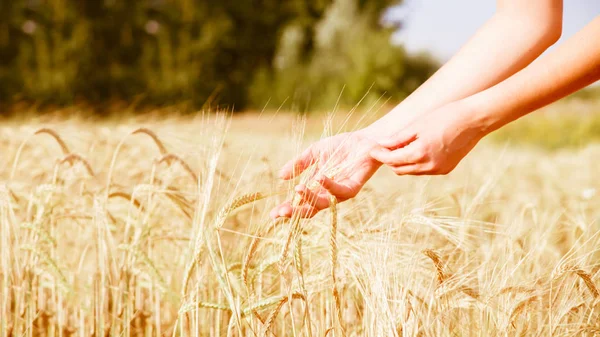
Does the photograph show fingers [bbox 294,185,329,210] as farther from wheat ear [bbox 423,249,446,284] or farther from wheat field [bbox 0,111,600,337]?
wheat ear [bbox 423,249,446,284]

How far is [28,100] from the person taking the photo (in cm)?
925

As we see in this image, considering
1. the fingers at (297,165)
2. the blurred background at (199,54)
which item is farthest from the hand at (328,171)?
the blurred background at (199,54)

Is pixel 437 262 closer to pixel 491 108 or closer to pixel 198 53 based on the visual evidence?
pixel 491 108

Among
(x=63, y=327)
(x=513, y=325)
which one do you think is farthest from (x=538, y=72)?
(x=63, y=327)

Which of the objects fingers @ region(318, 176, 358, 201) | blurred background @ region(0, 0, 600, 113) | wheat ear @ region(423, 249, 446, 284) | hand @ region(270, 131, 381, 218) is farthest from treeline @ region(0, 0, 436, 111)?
wheat ear @ region(423, 249, 446, 284)

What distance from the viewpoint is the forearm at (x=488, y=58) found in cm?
116

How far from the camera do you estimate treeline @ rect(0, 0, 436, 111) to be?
30.7ft

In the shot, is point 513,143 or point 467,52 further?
point 513,143

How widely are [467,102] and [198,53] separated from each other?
996cm

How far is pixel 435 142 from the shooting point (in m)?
1.00

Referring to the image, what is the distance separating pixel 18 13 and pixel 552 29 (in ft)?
32.0

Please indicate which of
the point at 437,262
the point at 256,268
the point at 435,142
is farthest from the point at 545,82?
the point at 256,268

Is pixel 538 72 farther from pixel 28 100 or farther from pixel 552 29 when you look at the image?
pixel 28 100

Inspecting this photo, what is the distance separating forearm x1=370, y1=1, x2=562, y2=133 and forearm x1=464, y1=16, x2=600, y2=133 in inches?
8.0
